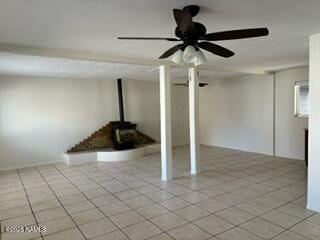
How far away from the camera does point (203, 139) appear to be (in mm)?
8656

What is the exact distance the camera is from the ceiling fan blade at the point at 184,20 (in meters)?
1.76

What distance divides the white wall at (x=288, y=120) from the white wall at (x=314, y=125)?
311 centimetres

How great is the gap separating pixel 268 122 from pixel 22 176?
19.9 ft

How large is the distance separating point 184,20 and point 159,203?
2545 mm

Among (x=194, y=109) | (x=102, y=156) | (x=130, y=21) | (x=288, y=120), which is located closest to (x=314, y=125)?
(x=194, y=109)

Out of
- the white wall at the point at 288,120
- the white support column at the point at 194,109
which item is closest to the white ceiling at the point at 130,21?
the white support column at the point at 194,109

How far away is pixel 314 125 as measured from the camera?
9.95ft

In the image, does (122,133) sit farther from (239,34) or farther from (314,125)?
(239,34)

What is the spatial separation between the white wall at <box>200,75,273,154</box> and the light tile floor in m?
1.38

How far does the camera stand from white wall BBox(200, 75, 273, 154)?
663 centimetres

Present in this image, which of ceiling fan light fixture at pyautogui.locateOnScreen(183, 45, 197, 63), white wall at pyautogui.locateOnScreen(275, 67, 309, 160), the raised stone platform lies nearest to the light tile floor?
the raised stone platform

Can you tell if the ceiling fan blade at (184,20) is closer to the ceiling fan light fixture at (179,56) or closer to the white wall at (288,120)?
the ceiling fan light fixture at (179,56)

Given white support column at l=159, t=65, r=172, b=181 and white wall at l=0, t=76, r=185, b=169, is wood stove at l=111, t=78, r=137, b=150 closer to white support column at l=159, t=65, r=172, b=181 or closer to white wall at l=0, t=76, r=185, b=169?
white wall at l=0, t=76, r=185, b=169

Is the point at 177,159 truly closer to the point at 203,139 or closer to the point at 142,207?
the point at 203,139
